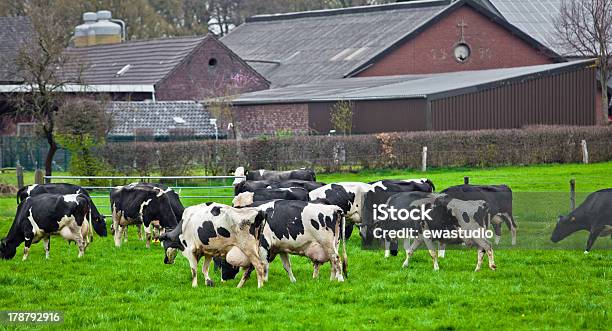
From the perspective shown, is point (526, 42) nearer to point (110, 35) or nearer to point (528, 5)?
point (528, 5)

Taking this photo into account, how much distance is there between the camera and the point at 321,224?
17.0 m

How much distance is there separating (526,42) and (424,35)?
6049mm

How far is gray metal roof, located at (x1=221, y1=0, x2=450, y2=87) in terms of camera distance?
2542 inches

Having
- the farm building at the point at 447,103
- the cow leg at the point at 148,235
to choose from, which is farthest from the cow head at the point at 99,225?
the farm building at the point at 447,103

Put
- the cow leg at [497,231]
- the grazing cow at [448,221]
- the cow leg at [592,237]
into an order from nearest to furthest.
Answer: the grazing cow at [448,221] < the cow leg at [592,237] < the cow leg at [497,231]

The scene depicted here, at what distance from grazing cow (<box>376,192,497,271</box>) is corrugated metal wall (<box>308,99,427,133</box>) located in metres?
26.3

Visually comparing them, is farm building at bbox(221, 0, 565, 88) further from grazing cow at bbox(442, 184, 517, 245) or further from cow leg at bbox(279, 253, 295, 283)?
cow leg at bbox(279, 253, 295, 283)

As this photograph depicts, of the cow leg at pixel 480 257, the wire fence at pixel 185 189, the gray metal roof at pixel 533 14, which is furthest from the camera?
the gray metal roof at pixel 533 14

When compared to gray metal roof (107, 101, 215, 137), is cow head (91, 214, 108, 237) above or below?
below

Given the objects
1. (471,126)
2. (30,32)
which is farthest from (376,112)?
(30,32)

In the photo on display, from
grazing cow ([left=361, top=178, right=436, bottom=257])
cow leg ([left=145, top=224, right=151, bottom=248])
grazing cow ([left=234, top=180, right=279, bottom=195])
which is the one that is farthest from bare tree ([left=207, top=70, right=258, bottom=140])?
grazing cow ([left=361, top=178, right=436, bottom=257])

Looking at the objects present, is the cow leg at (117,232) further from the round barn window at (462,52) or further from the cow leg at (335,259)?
the round barn window at (462,52)

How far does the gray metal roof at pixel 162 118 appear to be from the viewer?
49750 mm

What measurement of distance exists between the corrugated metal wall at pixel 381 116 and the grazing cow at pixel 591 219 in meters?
24.5
